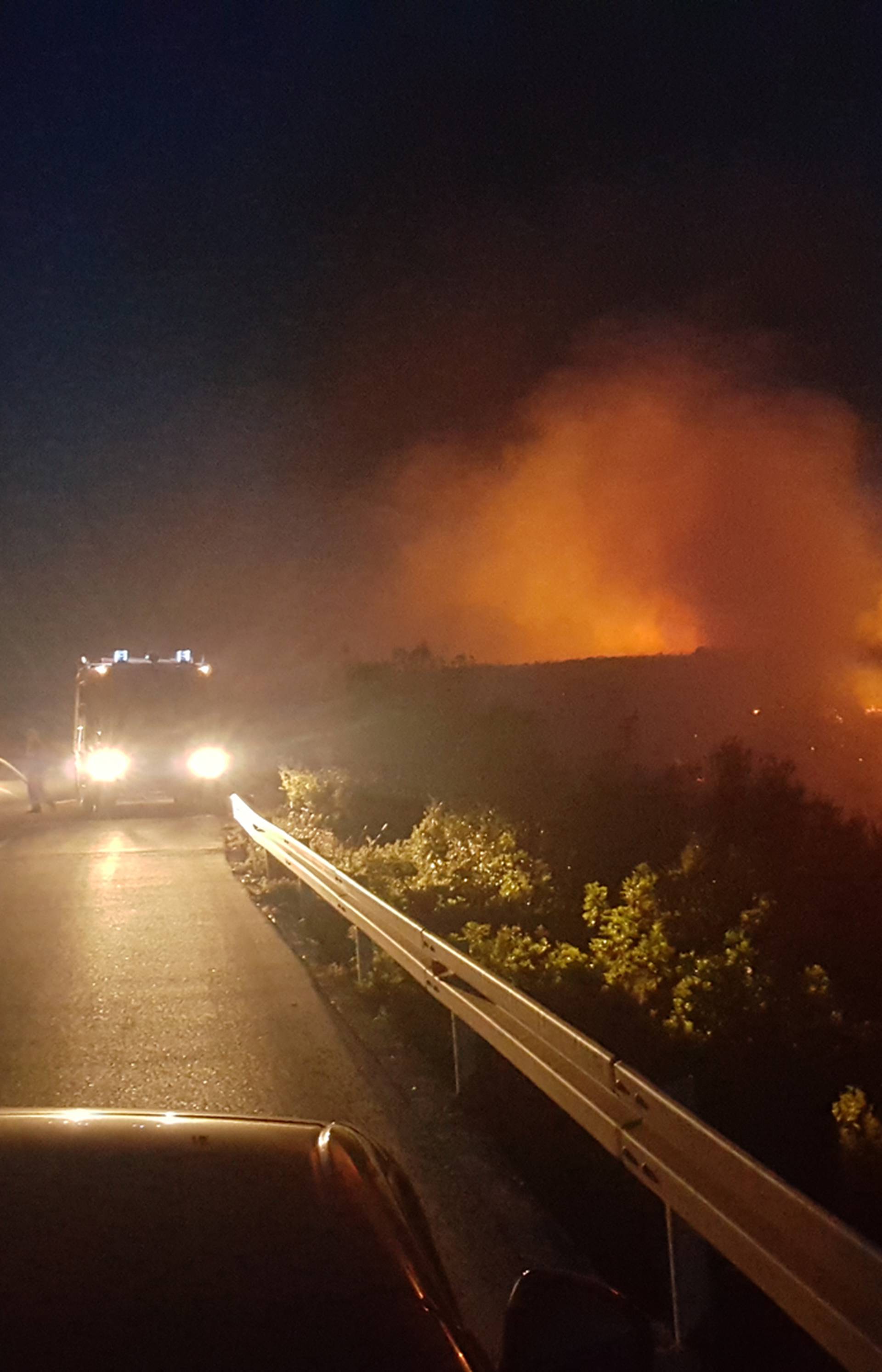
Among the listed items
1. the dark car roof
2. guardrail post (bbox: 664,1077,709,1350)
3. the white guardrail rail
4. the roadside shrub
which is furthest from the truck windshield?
the dark car roof

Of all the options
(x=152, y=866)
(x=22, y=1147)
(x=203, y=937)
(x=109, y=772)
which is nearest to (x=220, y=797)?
(x=109, y=772)

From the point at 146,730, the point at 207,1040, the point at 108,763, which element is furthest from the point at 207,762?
the point at 207,1040

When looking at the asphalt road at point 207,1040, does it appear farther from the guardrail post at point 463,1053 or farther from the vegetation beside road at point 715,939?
the vegetation beside road at point 715,939

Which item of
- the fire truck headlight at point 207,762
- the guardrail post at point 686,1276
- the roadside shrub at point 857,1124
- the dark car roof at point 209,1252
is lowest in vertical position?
the guardrail post at point 686,1276

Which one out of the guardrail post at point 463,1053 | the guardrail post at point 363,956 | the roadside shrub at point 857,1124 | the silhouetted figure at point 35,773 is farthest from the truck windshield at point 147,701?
the roadside shrub at point 857,1124

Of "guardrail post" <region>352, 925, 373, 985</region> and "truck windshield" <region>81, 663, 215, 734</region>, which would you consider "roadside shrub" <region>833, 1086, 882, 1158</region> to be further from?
"truck windshield" <region>81, 663, 215, 734</region>

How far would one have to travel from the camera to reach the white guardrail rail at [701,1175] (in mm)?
3115

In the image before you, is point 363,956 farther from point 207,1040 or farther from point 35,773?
point 35,773

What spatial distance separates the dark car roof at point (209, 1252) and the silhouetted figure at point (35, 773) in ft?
79.3

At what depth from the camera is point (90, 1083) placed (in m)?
7.03

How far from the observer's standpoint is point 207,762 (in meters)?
24.9

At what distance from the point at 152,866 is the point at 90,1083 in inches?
384

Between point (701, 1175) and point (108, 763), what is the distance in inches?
849

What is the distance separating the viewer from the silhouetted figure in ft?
86.3
